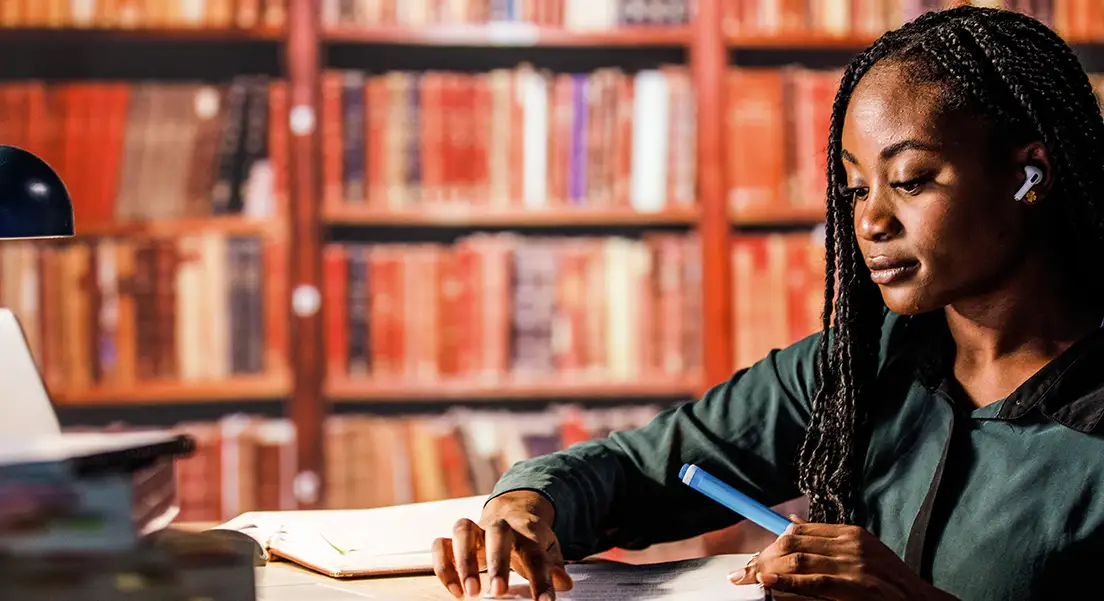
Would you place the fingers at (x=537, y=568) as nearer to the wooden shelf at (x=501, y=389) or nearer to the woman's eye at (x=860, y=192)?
the woman's eye at (x=860, y=192)

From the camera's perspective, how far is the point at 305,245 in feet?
7.83

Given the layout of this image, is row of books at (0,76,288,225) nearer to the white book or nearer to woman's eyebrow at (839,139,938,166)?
the white book

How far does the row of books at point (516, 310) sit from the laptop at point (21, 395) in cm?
140

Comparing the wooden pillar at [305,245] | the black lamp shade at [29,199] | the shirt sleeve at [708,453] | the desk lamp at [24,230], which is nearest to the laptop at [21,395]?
the desk lamp at [24,230]

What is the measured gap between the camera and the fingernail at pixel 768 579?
0.84 meters

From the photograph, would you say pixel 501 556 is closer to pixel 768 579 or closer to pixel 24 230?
pixel 768 579

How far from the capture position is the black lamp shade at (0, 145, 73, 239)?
109 centimetres

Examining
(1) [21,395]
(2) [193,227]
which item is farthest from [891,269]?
(2) [193,227]

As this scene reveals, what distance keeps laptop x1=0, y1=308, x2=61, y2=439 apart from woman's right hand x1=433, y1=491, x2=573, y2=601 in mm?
333

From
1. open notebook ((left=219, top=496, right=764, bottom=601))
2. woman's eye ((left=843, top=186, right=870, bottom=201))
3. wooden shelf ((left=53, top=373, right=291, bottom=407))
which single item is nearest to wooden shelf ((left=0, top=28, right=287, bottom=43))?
wooden shelf ((left=53, top=373, right=291, bottom=407))

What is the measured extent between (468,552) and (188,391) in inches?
63.0

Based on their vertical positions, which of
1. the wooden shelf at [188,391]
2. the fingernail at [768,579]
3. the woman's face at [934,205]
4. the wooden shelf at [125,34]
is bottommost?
the wooden shelf at [188,391]

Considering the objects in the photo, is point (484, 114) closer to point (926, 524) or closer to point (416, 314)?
point (416, 314)

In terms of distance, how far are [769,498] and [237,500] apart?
4.88 ft
